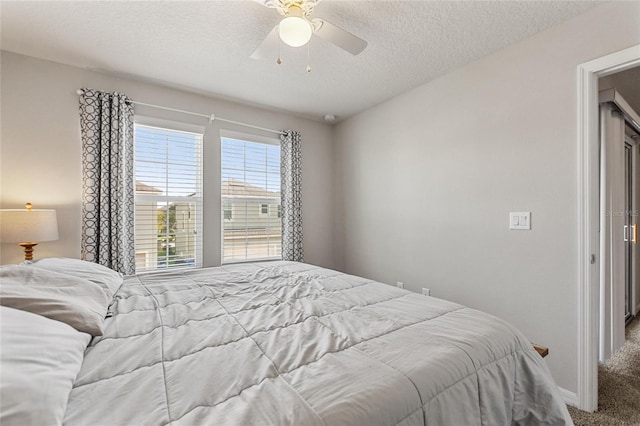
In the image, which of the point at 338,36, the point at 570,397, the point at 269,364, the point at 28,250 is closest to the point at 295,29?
the point at 338,36

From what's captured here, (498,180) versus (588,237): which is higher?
(498,180)

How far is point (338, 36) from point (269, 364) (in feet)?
5.80

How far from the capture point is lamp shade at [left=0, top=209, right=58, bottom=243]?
2.00 metres

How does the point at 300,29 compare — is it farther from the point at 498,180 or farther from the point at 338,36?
the point at 498,180

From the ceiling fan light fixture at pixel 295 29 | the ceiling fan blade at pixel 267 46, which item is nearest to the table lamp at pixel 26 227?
the ceiling fan blade at pixel 267 46

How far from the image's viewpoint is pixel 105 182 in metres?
2.57

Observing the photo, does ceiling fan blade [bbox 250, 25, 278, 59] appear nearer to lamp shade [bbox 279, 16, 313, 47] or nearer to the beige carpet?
lamp shade [bbox 279, 16, 313, 47]

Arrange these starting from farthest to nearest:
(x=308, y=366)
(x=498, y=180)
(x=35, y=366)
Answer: (x=498, y=180)
(x=308, y=366)
(x=35, y=366)

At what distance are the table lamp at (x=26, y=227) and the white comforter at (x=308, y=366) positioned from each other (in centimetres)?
111

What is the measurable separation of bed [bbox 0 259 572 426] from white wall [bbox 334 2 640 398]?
1.11 metres

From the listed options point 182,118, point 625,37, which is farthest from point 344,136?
point 625,37

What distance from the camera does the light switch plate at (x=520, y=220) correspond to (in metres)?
2.19

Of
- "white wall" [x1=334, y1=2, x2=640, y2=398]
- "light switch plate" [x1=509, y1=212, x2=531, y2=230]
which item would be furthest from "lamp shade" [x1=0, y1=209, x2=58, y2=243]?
"light switch plate" [x1=509, y1=212, x2=531, y2=230]

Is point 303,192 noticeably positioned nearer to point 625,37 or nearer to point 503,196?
point 503,196
